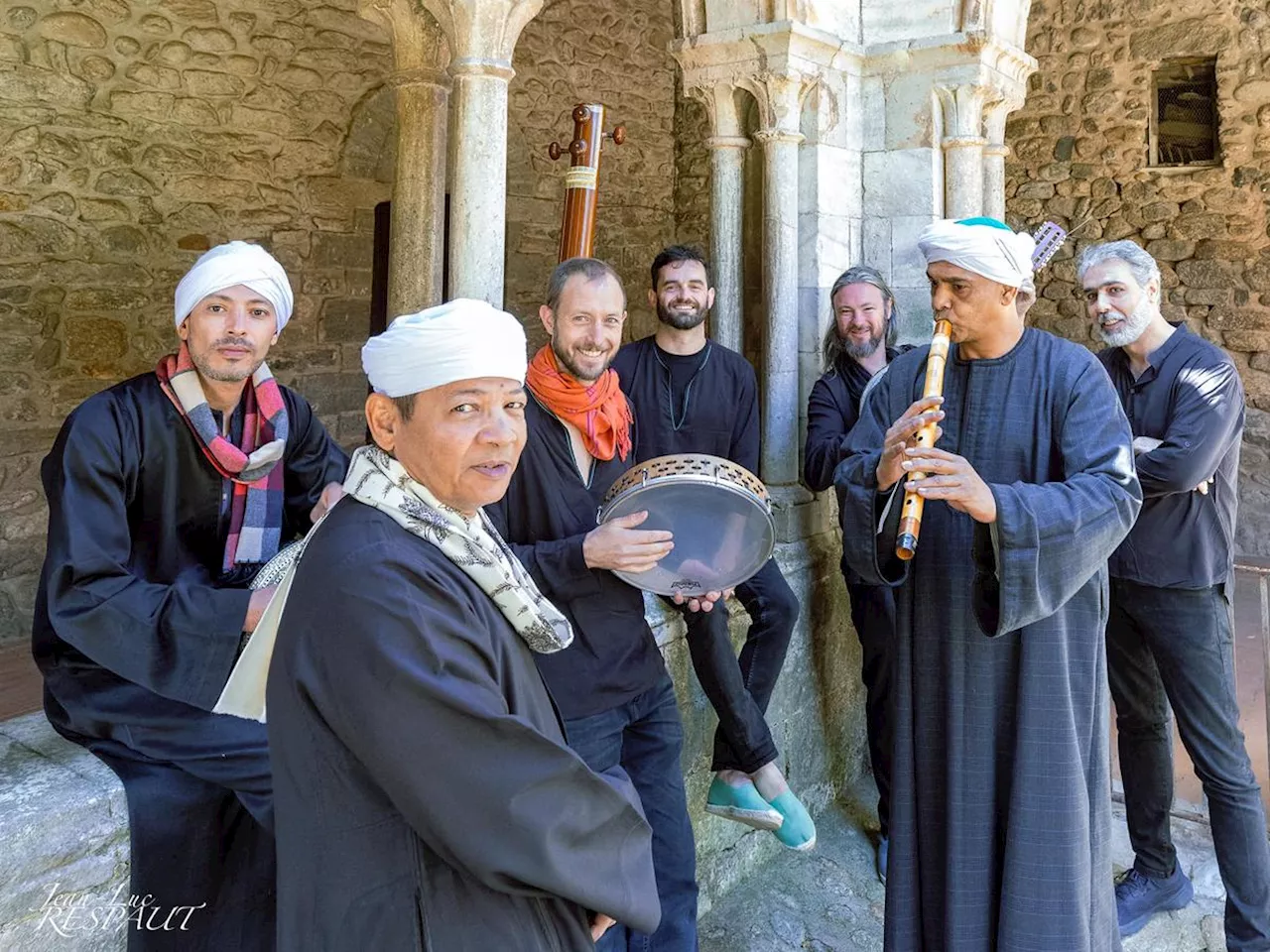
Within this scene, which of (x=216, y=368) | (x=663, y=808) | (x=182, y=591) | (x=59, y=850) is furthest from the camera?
(x=663, y=808)

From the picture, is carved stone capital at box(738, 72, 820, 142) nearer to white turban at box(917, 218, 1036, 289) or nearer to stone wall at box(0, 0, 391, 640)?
white turban at box(917, 218, 1036, 289)

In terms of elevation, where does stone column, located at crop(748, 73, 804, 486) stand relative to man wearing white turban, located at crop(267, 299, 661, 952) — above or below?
above

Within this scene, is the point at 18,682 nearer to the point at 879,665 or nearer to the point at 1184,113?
the point at 879,665

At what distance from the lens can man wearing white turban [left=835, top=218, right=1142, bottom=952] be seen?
2.00m

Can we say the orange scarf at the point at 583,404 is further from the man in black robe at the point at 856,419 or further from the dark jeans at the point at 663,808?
the man in black robe at the point at 856,419

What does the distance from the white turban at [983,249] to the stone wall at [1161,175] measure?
18.7 feet

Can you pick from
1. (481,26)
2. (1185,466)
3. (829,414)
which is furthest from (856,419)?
(481,26)

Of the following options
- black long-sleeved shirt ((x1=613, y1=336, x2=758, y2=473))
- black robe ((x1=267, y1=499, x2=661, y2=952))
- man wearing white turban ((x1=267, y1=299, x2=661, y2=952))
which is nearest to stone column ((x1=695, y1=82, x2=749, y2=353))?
black long-sleeved shirt ((x1=613, y1=336, x2=758, y2=473))

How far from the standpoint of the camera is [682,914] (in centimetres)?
228

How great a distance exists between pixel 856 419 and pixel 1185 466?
906 mm

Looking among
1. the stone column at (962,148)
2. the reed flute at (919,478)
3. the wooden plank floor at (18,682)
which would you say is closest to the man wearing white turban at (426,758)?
the reed flute at (919,478)

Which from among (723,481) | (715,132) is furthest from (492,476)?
(715,132)

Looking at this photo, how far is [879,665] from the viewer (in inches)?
125

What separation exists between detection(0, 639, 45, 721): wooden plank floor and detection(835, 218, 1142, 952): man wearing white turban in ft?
8.08
